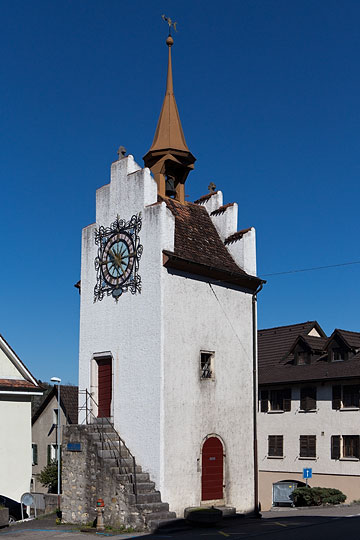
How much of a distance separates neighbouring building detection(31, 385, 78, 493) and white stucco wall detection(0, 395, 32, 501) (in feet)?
50.6

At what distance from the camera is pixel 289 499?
40625 millimetres

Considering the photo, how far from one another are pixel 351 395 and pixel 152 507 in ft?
74.3

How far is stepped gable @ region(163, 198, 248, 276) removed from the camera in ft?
81.5

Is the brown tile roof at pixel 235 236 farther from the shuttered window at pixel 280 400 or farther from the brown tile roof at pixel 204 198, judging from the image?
the shuttered window at pixel 280 400

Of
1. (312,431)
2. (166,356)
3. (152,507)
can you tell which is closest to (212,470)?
(152,507)

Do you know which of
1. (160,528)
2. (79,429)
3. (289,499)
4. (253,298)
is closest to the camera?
(160,528)

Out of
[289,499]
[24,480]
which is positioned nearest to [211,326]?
[24,480]

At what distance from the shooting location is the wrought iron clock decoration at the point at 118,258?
24.4 m

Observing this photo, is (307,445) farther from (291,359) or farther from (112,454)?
(112,454)

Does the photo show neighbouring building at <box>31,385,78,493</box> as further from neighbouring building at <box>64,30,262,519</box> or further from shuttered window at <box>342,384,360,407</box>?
neighbouring building at <box>64,30,262,519</box>

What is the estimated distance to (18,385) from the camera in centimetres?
2895

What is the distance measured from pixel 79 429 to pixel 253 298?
8116 millimetres

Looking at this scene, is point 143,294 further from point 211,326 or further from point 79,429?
point 79,429

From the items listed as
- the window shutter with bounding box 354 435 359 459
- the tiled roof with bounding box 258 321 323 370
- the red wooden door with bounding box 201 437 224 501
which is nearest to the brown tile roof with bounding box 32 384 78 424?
the tiled roof with bounding box 258 321 323 370
